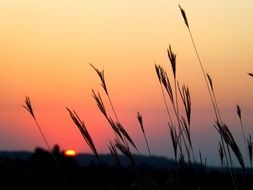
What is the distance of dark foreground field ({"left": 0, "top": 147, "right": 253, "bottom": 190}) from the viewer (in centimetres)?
313

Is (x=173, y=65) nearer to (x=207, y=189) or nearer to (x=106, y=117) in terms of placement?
(x=106, y=117)

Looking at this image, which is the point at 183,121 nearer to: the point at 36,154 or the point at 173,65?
the point at 173,65

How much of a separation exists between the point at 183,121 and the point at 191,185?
36cm

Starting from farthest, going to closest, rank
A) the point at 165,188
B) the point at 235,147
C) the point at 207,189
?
the point at 165,188 < the point at 207,189 < the point at 235,147

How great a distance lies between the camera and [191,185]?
10.6 ft

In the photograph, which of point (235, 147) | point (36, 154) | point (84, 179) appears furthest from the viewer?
point (84, 179)

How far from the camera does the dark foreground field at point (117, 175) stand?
313 centimetres

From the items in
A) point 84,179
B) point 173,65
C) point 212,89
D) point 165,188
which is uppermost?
point 173,65

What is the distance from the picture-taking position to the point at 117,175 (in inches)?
187

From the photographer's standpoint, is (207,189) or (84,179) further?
(84,179)

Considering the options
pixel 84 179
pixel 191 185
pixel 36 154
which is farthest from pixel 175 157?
pixel 84 179

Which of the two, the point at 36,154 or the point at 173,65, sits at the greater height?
the point at 173,65

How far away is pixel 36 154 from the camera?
117 feet

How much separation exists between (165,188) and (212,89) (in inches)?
26.5
